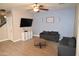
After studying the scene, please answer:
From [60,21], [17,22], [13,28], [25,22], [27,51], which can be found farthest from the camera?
[60,21]

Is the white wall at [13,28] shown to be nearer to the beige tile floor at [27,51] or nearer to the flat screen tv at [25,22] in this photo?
the flat screen tv at [25,22]

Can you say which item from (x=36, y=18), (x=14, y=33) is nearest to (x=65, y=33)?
(x=36, y=18)

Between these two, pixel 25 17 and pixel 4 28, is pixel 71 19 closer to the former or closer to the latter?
pixel 25 17

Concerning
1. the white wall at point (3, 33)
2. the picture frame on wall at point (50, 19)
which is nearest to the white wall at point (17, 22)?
the white wall at point (3, 33)

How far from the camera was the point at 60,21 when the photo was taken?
27.2 feet

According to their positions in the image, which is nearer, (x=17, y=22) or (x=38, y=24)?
(x=17, y=22)

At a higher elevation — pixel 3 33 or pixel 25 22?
pixel 25 22

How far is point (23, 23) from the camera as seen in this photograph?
7824 millimetres

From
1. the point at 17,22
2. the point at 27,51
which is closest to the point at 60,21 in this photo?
the point at 17,22

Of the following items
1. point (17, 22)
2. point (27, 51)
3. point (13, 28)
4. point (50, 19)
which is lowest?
point (27, 51)

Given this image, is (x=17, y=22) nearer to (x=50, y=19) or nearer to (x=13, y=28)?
(x=13, y=28)

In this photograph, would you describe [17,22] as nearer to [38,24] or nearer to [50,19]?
[38,24]

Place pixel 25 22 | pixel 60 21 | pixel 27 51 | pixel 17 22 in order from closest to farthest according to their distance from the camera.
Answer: pixel 27 51, pixel 17 22, pixel 25 22, pixel 60 21

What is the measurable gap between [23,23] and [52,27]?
7.37 ft
